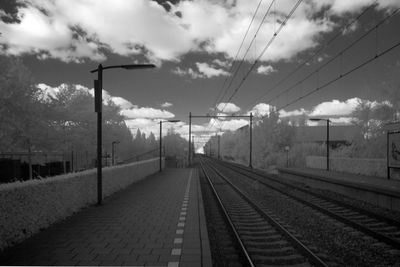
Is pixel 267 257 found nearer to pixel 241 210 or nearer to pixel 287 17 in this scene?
pixel 241 210

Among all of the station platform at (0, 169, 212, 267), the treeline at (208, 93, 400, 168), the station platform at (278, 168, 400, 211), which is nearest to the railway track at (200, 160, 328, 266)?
the station platform at (0, 169, 212, 267)

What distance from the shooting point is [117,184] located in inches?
694

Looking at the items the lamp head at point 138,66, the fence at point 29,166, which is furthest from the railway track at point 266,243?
the fence at point 29,166

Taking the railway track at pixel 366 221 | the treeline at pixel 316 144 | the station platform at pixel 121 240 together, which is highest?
the treeline at pixel 316 144

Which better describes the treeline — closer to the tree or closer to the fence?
the fence

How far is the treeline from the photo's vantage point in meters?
33.2

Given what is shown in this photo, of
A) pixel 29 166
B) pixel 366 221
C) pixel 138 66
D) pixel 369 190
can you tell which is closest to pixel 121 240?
pixel 138 66

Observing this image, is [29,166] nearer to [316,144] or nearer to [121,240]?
[121,240]

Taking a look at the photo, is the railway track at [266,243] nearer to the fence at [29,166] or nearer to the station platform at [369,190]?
the station platform at [369,190]

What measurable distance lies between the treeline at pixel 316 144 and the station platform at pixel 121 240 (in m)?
28.6

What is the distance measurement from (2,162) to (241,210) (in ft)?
59.7

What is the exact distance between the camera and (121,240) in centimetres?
773

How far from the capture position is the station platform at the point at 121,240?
6316mm

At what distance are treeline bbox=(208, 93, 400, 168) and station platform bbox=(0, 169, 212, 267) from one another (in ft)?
94.0
